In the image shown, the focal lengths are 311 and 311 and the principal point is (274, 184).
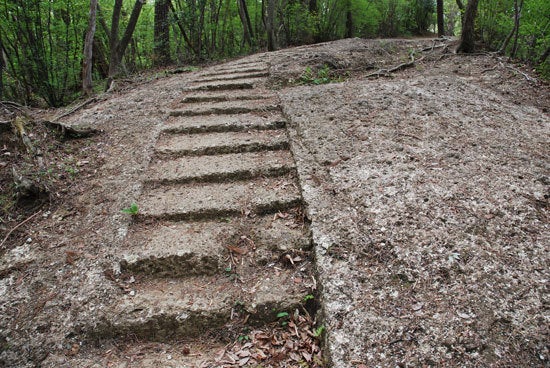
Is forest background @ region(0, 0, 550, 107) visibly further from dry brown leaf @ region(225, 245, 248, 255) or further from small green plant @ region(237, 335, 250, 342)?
small green plant @ region(237, 335, 250, 342)

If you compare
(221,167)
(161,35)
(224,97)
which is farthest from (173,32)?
(221,167)

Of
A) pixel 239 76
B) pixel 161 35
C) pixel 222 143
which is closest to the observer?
pixel 222 143

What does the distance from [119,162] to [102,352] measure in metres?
2.15

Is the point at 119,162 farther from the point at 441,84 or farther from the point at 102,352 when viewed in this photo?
the point at 441,84

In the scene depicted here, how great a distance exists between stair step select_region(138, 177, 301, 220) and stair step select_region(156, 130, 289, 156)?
620 millimetres

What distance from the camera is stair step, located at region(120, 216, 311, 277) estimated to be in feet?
7.59

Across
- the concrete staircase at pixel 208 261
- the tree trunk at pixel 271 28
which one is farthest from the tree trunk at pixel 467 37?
the concrete staircase at pixel 208 261

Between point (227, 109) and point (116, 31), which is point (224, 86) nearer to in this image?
point (227, 109)

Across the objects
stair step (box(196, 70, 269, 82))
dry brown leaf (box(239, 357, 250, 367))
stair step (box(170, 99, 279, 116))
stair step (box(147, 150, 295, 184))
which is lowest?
dry brown leaf (box(239, 357, 250, 367))

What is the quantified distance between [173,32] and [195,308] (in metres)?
11.7

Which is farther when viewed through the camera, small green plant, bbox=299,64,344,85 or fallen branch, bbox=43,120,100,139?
Answer: small green plant, bbox=299,64,344,85

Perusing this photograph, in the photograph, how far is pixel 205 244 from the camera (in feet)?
7.93

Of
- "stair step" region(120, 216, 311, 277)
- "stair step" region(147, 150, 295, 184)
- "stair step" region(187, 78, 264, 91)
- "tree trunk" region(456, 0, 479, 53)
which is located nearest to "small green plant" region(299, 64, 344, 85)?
"stair step" region(187, 78, 264, 91)

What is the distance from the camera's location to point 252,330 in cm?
197
